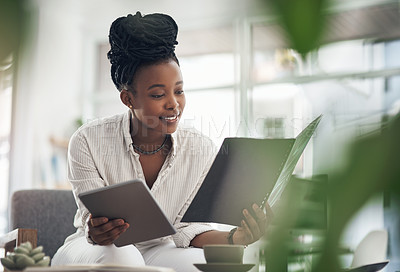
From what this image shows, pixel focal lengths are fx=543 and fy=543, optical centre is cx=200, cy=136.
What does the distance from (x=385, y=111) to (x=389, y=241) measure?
4cm

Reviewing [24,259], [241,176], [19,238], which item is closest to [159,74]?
[241,176]

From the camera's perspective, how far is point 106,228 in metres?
1.41

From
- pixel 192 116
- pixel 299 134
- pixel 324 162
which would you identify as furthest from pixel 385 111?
pixel 192 116

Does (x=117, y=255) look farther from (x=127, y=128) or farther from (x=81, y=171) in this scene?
(x=127, y=128)

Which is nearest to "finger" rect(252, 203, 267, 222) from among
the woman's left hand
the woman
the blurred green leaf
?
the woman's left hand

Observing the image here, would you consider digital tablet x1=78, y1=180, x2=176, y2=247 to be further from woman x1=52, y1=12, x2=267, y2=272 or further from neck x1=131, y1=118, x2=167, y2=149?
neck x1=131, y1=118, x2=167, y2=149

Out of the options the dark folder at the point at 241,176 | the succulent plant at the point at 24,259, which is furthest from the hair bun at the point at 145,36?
the succulent plant at the point at 24,259

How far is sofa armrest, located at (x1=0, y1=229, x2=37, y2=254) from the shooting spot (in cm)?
140

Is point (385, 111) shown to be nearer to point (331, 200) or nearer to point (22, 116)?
point (331, 200)

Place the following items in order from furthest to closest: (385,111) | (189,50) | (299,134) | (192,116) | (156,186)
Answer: (189,50) < (192,116) < (156,186) < (299,134) < (385,111)

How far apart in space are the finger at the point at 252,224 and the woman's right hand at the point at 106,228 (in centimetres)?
32

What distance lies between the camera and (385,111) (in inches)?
6.7

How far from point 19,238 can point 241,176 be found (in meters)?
0.60

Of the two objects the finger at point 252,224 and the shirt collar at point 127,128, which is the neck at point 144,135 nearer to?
the shirt collar at point 127,128
